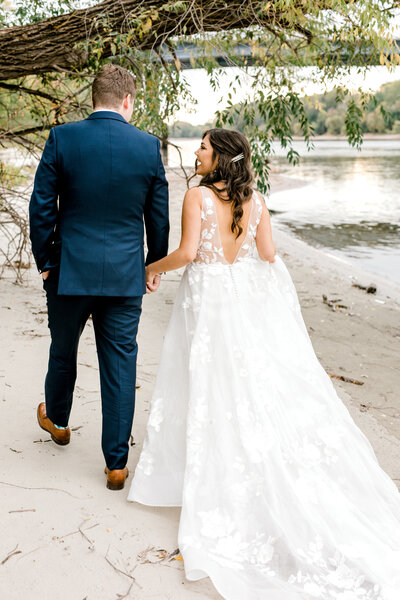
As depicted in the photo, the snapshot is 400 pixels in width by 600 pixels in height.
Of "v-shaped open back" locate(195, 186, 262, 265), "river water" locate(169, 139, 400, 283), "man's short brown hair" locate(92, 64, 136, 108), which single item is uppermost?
"man's short brown hair" locate(92, 64, 136, 108)

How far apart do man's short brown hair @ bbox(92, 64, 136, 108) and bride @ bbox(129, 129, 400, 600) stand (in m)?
0.45

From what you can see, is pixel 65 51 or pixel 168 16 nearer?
pixel 168 16

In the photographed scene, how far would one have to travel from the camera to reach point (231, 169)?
9.78 feet

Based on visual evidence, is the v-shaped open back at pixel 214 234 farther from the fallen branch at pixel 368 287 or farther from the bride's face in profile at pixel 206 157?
the fallen branch at pixel 368 287

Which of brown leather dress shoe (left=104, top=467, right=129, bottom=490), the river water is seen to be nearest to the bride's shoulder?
brown leather dress shoe (left=104, top=467, right=129, bottom=490)

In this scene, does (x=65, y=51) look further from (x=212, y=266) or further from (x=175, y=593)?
(x=175, y=593)

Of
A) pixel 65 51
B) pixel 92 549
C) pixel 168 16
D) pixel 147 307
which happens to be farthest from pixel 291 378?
pixel 147 307

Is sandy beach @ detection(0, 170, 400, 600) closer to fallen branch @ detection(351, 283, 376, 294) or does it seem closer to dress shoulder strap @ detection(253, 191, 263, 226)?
dress shoulder strap @ detection(253, 191, 263, 226)

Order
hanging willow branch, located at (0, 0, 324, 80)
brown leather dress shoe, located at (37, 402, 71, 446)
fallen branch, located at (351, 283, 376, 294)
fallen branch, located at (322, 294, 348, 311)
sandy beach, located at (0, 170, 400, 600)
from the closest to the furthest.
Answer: sandy beach, located at (0, 170, 400, 600), brown leather dress shoe, located at (37, 402, 71, 446), hanging willow branch, located at (0, 0, 324, 80), fallen branch, located at (322, 294, 348, 311), fallen branch, located at (351, 283, 376, 294)

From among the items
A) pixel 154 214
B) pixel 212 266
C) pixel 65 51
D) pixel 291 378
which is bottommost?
pixel 291 378

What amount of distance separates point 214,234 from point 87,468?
4.81 feet

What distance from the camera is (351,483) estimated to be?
2.88 m

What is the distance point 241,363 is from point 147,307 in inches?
183

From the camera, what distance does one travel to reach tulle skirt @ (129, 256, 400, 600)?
254 cm
